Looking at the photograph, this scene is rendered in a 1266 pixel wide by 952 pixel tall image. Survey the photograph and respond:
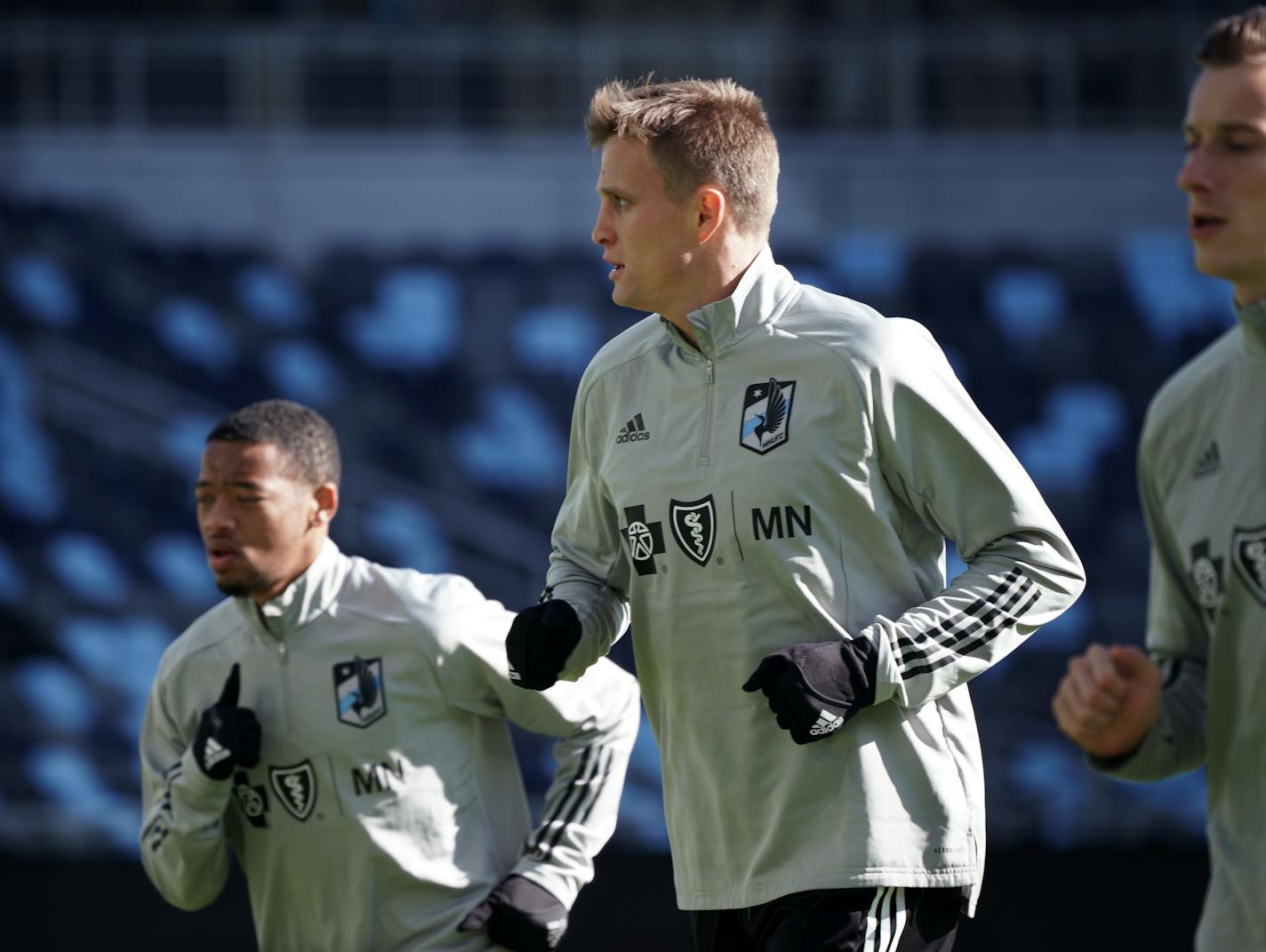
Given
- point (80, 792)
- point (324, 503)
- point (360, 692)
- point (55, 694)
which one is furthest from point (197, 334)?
point (360, 692)

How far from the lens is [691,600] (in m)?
2.35

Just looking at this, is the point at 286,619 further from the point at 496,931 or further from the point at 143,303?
the point at 143,303

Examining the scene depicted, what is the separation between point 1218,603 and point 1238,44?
0.94 metres

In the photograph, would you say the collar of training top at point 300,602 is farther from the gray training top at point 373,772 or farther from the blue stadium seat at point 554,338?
the blue stadium seat at point 554,338

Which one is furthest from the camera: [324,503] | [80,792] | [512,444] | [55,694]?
[512,444]

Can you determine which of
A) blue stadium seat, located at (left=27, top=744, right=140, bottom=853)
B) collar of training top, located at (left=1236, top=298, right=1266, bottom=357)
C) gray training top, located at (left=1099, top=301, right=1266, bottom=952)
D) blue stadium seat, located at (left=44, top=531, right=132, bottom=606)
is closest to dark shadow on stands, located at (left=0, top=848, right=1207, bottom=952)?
blue stadium seat, located at (left=27, top=744, right=140, bottom=853)

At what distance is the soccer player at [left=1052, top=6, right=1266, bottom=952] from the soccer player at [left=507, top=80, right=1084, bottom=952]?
0.59 meters

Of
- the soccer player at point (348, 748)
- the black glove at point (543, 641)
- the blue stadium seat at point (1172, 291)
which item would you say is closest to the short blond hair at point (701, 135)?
the black glove at point (543, 641)

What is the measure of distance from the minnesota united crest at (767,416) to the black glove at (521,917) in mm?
1140

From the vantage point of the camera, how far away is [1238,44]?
285 cm

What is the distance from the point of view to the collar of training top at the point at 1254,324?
2.85 metres

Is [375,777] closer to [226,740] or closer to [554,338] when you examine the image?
[226,740]

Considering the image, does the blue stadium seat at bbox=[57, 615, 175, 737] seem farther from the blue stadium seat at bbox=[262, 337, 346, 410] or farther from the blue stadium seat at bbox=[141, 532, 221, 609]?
the blue stadium seat at bbox=[262, 337, 346, 410]

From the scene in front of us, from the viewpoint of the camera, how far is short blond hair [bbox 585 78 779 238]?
7.91 feet
